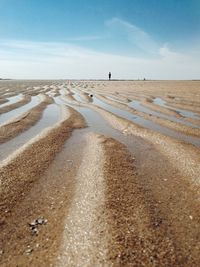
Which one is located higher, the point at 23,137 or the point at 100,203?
the point at 100,203

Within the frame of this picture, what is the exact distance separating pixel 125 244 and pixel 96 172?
3.32 m

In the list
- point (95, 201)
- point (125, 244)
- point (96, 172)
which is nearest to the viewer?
point (125, 244)

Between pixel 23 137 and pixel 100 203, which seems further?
pixel 23 137

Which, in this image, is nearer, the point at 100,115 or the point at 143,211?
the point at 143,211

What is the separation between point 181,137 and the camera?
12.2 m

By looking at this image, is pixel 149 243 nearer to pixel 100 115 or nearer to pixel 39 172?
→ pixel 39 172

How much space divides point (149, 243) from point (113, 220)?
924 millimetres

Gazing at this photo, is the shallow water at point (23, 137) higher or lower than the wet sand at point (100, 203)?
lower

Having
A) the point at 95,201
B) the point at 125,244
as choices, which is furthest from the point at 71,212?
the point at 125,244

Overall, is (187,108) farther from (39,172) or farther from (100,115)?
(39,172)

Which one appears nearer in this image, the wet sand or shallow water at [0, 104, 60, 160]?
the wet sand

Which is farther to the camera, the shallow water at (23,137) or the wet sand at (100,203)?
the shallow water at (23,137)

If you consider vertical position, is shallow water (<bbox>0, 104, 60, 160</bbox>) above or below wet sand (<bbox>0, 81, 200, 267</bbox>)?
below

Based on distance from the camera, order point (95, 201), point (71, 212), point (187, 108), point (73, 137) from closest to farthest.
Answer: point (71, 212), point (95, 201), point (73, 137), point (187, 108)
